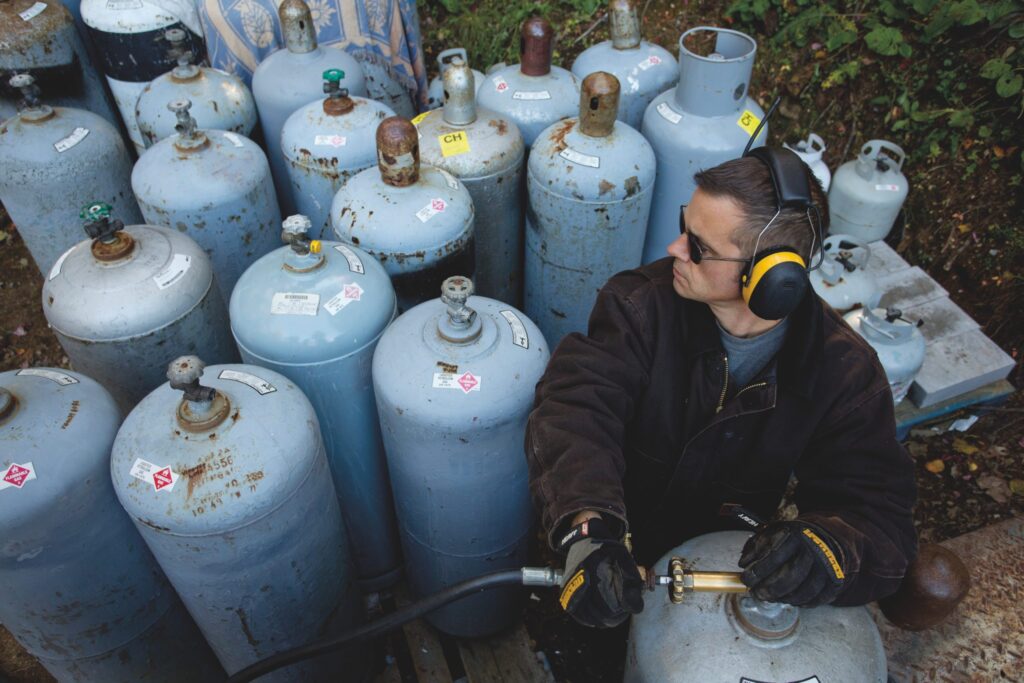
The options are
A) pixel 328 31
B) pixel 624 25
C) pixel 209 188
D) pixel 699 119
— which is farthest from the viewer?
pixel 328 31

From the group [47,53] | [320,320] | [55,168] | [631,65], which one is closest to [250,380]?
[320,320]

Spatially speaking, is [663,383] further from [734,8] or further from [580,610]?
[734,8]

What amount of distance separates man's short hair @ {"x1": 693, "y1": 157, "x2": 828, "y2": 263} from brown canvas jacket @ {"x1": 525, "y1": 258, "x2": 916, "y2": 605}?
185 mm

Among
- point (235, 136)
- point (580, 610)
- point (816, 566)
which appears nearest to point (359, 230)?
point (235, 136)

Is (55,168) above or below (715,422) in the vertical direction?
below

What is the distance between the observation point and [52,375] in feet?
6.03

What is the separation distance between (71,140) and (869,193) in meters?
3.91

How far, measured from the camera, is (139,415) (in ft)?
5.54

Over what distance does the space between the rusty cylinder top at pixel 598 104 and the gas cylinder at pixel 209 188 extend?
51.4 inches

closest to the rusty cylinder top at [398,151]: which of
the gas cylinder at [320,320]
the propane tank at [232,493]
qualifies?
the gas cylinder at [320,320]

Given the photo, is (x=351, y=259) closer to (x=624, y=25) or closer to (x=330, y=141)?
(x=330, y=141)

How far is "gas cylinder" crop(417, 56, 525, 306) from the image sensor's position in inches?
108

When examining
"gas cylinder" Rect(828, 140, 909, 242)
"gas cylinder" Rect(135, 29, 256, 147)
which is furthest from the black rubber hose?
"gas cylinder" Rect(828, 140, 909, 242)

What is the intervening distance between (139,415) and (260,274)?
22.2 inches
